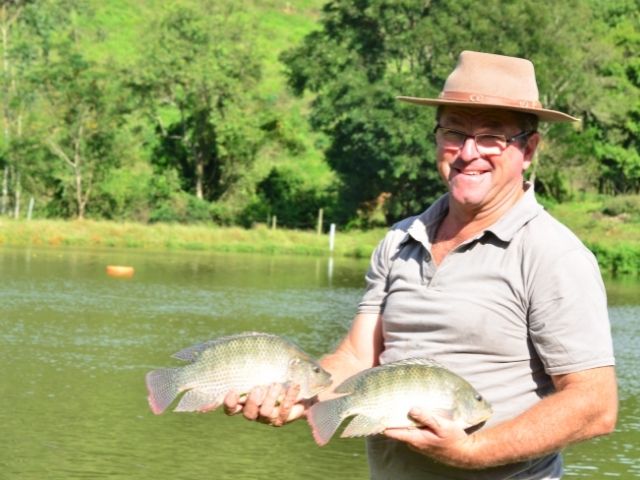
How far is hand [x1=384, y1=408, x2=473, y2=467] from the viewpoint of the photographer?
352cm

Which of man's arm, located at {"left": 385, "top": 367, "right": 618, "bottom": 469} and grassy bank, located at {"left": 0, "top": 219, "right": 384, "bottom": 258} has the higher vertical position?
man's arm, located at {"left": 385, "top": 367, "right": 618, "bottom": 469}

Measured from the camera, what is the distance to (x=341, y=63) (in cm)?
4572

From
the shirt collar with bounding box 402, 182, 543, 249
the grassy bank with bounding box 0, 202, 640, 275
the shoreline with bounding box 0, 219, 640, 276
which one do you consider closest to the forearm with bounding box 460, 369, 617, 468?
the shirt collar with bounding box 402, 182, 543, 249

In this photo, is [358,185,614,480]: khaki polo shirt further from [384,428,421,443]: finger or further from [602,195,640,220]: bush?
[602,195,640,220]: bush

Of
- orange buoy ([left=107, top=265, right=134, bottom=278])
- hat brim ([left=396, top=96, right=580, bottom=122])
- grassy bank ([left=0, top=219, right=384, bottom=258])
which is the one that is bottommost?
grassy bank ([left=0, top=219, right=384, bottom=258])

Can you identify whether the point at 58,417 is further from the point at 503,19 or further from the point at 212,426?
the point at 503,19

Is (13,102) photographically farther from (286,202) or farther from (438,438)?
(438,438)

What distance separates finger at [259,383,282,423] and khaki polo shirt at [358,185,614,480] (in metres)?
0.29

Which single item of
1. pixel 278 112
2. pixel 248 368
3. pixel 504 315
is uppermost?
pixel 504 315

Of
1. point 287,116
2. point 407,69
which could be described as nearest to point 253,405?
point 287,116

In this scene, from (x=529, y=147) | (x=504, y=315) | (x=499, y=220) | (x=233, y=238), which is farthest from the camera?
(x=233, y=238)

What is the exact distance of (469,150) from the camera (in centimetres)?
393

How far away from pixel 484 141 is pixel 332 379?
793 mm

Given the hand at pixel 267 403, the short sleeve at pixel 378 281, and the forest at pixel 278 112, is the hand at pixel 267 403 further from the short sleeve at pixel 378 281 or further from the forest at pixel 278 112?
the forest at pixel 278 112
